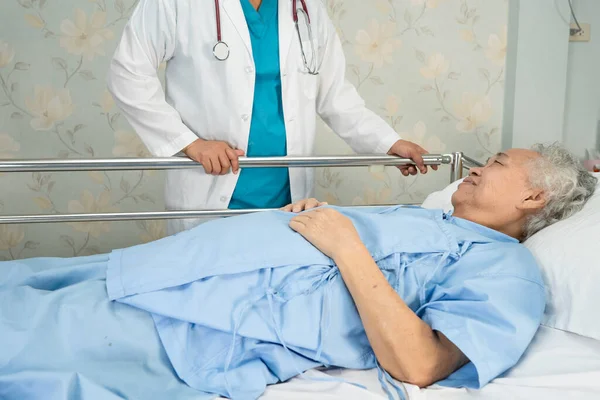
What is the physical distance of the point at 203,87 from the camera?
1.72 metres

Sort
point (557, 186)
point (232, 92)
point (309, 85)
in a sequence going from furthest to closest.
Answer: point (309, 85) → point (232, 92) → point (557, 186)

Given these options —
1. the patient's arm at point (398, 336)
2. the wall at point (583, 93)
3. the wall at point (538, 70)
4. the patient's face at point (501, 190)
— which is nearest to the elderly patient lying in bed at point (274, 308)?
the patient's arm at point (398, 336)

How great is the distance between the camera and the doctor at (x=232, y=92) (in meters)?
1.65

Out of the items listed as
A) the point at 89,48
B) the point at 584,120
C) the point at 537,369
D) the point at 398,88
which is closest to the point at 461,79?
the point at 398,88

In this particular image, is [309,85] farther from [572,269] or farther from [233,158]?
[572,269]

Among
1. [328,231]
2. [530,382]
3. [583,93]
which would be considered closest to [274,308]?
[328,231]

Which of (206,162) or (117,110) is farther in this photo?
(117,110)

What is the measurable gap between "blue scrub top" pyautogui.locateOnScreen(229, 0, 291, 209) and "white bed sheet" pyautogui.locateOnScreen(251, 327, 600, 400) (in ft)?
2.43

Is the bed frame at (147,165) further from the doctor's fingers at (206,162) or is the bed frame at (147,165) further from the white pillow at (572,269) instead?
the white pillow at (572,269)

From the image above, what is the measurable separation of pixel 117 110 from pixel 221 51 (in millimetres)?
1059

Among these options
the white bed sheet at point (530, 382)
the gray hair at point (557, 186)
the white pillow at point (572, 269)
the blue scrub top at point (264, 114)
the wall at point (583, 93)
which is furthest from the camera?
the wall at point (583, 93)

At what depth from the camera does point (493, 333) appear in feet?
3.55

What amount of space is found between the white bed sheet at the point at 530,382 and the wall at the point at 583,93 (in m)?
1.89

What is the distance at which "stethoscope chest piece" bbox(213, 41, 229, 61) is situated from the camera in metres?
1.67
